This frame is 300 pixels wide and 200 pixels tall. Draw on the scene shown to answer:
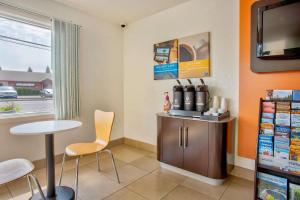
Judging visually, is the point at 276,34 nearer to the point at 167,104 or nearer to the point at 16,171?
the point at 167,104

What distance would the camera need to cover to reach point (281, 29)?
5.66 feet

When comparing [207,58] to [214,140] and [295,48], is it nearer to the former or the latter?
[295,48]

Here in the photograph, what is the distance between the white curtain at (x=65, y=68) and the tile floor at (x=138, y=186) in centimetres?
90

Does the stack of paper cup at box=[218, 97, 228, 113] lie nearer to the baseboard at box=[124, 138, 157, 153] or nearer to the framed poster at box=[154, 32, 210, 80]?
the framed poster at box=[154, 32, 210, 80]

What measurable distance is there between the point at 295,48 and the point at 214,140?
1.24 meters

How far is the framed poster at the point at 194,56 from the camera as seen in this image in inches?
96.1

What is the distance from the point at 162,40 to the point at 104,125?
1751mm

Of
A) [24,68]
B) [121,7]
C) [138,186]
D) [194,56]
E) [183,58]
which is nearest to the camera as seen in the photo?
[138,186]

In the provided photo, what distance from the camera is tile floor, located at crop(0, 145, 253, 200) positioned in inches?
72.6

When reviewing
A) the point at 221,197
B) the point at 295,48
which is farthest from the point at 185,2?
the point at 221,197

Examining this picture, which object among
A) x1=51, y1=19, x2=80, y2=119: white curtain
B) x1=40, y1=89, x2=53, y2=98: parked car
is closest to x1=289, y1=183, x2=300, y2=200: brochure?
x1=51, y1=19, x2=80, y2=119: white curtain

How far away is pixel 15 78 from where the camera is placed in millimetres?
2309

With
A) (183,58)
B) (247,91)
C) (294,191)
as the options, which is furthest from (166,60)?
(294,191)

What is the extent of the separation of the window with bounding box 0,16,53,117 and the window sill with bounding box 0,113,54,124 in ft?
0.26
